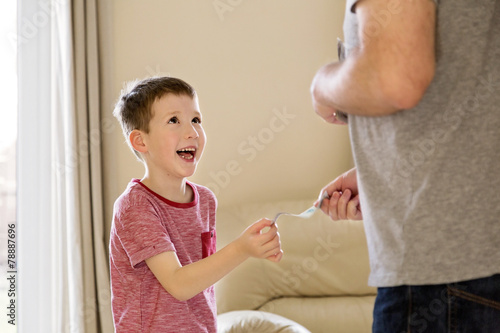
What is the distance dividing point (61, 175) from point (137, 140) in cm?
137

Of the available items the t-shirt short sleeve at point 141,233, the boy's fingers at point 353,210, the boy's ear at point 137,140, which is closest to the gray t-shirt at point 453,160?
the boy's fingers at point 353,210

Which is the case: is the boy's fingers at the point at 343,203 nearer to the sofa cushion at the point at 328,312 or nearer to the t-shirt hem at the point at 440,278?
the t-shirt hem at the point at 440,278

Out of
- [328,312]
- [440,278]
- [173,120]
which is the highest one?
[173,120]

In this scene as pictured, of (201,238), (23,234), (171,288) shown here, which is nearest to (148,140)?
(201,238)

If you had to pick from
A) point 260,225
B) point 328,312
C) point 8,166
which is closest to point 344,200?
point 260,225

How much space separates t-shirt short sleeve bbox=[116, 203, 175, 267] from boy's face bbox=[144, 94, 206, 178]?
157 millimetres

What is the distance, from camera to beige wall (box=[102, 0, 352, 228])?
3.26 m

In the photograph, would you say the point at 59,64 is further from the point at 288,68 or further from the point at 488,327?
the point at 488,327

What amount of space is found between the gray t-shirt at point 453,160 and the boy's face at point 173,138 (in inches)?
29.3

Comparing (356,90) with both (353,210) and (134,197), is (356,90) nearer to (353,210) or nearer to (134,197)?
(353,210)

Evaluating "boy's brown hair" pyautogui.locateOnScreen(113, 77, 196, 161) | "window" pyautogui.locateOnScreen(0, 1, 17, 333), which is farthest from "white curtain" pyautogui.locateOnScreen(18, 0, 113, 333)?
"boy's brown hair" pyautogui.locateOnScreen(113, 77, 196, 161)

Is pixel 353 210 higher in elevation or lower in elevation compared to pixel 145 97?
lower

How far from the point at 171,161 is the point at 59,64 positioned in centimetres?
157

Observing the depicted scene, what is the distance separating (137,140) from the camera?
64.2 inches
